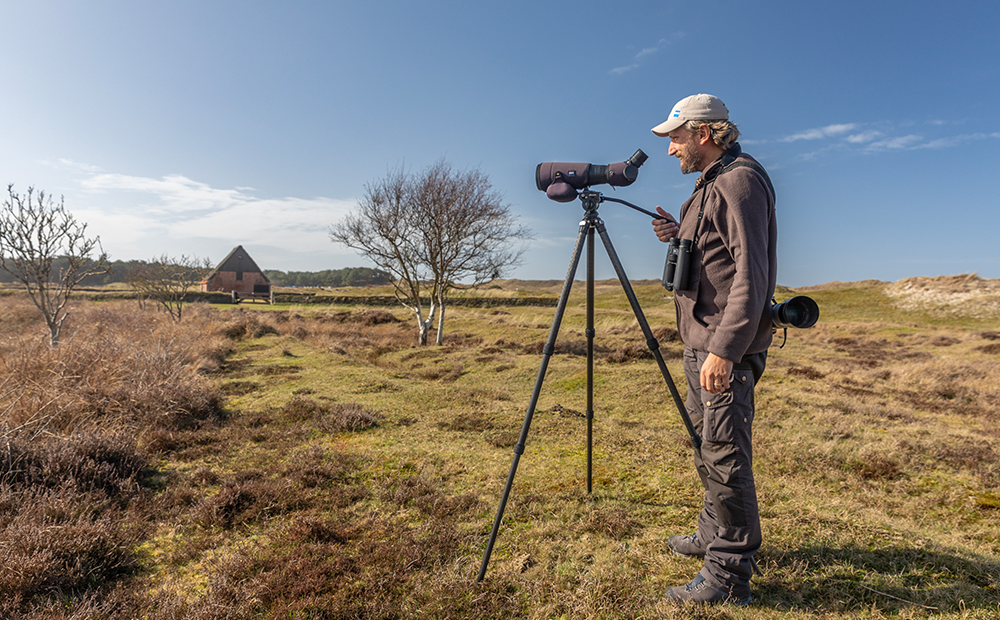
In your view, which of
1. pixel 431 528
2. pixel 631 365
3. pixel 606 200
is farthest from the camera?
pixel 631 365

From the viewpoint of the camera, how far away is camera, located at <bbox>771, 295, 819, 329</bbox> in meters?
2.37

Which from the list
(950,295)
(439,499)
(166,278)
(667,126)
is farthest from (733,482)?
(950,295)

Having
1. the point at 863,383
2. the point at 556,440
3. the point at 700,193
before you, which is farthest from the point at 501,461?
the point at 863,383

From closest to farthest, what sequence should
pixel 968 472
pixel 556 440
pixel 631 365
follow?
1. pixel 968 472
2. pixel 556 440
3. pixel 631 365

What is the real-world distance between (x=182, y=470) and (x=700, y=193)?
5.90 meters

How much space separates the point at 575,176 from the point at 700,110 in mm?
895

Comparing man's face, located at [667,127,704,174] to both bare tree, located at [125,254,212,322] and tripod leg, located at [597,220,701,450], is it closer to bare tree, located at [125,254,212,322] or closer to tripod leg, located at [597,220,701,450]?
tripod leg, located at [597,220,701,450]

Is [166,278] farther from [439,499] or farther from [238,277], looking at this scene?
[238,277]

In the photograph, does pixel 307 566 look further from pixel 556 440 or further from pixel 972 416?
pixel 972 416

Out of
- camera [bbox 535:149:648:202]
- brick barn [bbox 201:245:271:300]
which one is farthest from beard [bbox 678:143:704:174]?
brick barn [bbox 201:245:271:300]

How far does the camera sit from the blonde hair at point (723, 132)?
2.61m

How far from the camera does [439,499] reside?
392 cm

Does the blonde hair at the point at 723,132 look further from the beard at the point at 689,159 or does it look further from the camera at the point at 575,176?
the camera at the point at 575,176

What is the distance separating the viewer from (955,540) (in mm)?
3279
